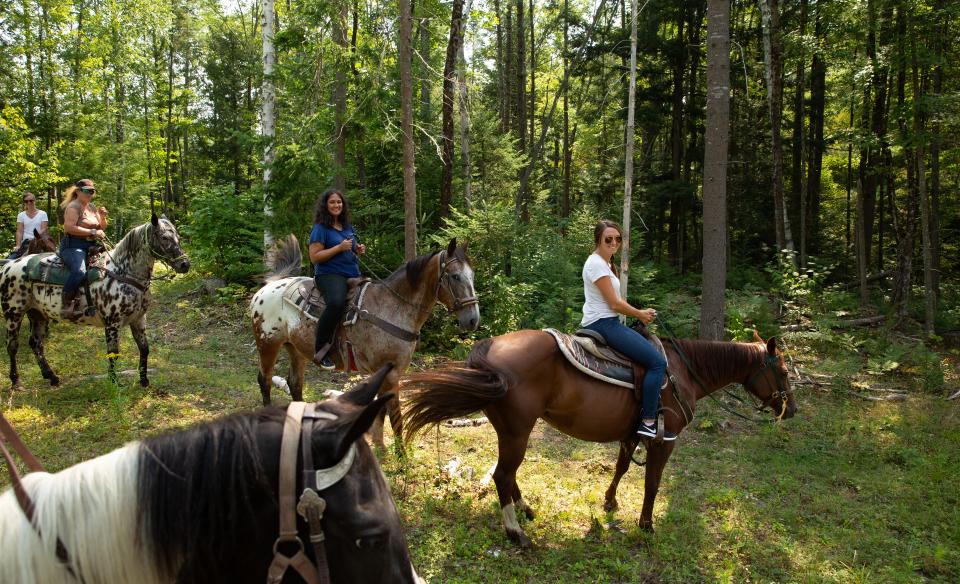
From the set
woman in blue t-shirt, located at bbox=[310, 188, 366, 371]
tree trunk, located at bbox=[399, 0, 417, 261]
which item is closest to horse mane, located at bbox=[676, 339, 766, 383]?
woman in blue t-shirt, located at bbox=[310, 188, 366, 371]

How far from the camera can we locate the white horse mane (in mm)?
1273

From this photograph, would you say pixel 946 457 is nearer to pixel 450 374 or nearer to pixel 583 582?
pixel 583 582

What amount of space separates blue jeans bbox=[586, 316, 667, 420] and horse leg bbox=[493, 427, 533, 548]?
1.09 meters

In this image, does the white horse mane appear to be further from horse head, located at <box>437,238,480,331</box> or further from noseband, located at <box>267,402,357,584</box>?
horse head, located at <box>437,238,480,331</box>

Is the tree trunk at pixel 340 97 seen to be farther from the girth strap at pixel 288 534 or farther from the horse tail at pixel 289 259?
the girth strap at pixel 288 534

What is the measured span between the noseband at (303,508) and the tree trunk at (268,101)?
11.4 metres

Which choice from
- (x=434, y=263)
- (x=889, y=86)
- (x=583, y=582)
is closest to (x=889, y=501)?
(x=583, y=582)

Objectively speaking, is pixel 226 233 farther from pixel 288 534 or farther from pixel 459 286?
pixel 288 534

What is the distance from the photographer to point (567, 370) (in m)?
4.57

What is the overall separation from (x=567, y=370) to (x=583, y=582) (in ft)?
5.38

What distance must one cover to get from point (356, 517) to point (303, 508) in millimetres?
153

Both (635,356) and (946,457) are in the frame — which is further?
(946,457)

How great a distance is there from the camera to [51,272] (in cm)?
736

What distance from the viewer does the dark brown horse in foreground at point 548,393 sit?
13.7 feet
